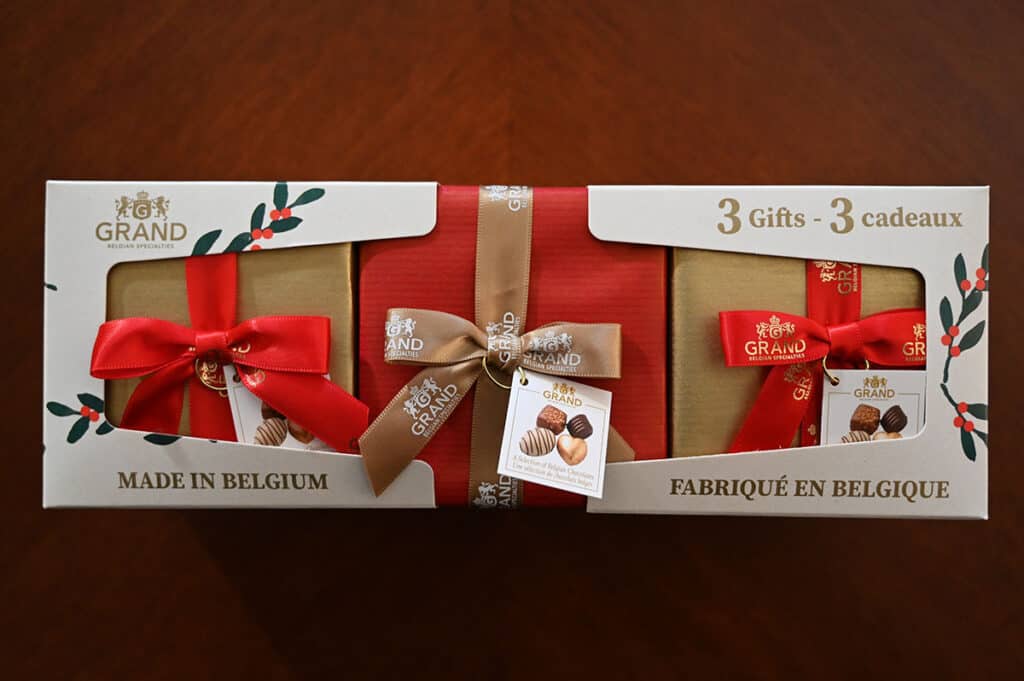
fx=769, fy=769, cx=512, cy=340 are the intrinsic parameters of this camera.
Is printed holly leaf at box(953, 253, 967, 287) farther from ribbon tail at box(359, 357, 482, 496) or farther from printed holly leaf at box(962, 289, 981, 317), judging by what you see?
ribbon tail at box(359, 357, 482, 496)

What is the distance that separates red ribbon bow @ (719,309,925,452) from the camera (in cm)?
89

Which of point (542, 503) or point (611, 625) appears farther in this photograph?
point (611, 625)

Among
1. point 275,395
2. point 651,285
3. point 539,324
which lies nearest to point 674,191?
point 651,285

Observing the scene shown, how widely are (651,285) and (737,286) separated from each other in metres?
0.10

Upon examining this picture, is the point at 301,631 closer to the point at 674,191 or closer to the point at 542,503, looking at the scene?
the point at 542,503

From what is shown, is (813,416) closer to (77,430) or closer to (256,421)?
(256,421)

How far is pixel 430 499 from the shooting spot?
919mm

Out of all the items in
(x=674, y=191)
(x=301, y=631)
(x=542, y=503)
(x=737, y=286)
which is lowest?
(x=301, y=631)

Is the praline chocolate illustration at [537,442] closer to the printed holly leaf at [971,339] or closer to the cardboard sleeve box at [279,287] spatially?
the cardboard sleeve box at [279,287]

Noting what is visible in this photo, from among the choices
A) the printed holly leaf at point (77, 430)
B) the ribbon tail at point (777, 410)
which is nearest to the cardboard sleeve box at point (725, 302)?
the ribbon tail at point (777, 410)

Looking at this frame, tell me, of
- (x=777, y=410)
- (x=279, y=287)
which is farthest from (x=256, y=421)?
(x=777, y=410)

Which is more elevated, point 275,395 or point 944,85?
point 944,85

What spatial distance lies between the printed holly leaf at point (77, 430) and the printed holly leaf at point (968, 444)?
40.5 inches

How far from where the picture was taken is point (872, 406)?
2.97ft
